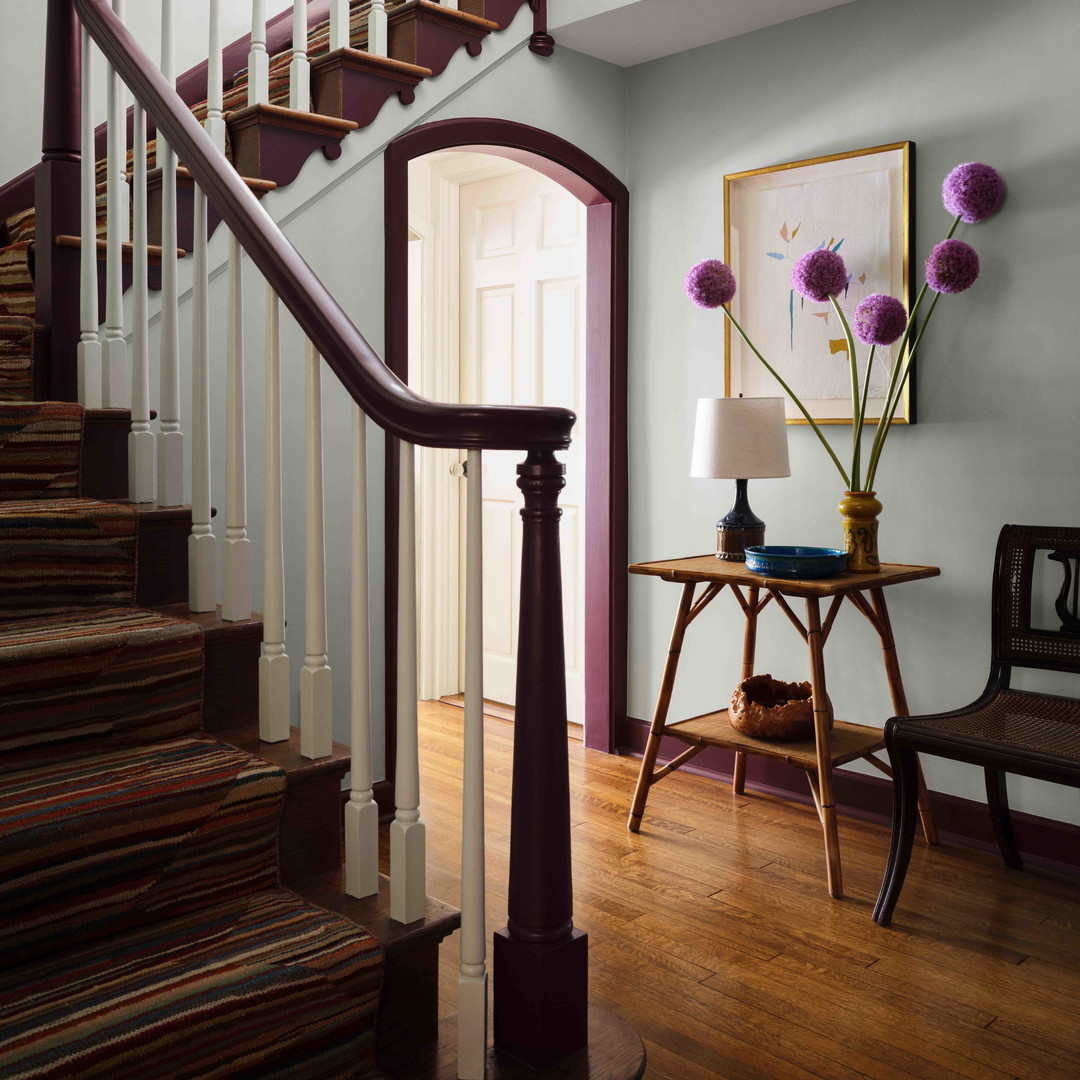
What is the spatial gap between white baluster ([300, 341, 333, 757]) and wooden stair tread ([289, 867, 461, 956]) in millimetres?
195

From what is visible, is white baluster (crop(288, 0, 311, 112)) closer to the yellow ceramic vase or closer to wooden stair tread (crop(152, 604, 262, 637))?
wooden stair tread (crop(152, 604, 262, 637))

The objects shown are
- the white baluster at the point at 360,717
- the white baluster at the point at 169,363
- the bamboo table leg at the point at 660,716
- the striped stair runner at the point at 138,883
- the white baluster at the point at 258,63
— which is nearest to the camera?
the striped stair runner at the point at 138,883

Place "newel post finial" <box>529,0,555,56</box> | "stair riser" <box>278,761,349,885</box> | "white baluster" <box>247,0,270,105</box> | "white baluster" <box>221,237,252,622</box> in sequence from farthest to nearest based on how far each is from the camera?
"newel post finial" <box>529,0,555,56</box>, "white baluster" <box>247,0,270,105</box>, "white baluster" <box>221,237,252,622</box>, "stair riser" <box>278,761,349,885</box>

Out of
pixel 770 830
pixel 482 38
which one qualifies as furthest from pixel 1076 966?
pixel 482 38

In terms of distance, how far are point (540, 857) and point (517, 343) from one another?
10.6 ft

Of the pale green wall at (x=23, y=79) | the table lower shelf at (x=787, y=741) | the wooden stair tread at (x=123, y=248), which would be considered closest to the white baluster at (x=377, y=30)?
the pale green wall at (x=23, y=79)

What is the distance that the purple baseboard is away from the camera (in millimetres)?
2766

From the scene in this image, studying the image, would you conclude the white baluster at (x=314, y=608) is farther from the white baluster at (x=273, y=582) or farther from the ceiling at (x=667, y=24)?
the ceiling at (x=667, y=24)

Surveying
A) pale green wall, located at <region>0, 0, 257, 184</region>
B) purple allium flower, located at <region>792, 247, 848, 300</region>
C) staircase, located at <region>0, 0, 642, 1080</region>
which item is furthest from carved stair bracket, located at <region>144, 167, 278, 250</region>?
purple allium flower, located at <region>792, 247, 848, 300</region>

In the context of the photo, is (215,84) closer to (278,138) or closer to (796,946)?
(278,138)

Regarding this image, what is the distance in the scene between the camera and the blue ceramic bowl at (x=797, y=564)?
8.94 feet

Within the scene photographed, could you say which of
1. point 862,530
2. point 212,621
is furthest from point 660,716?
→ point 212,621

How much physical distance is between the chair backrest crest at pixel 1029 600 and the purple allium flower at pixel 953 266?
0.63 metres

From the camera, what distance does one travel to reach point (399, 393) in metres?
1.42
